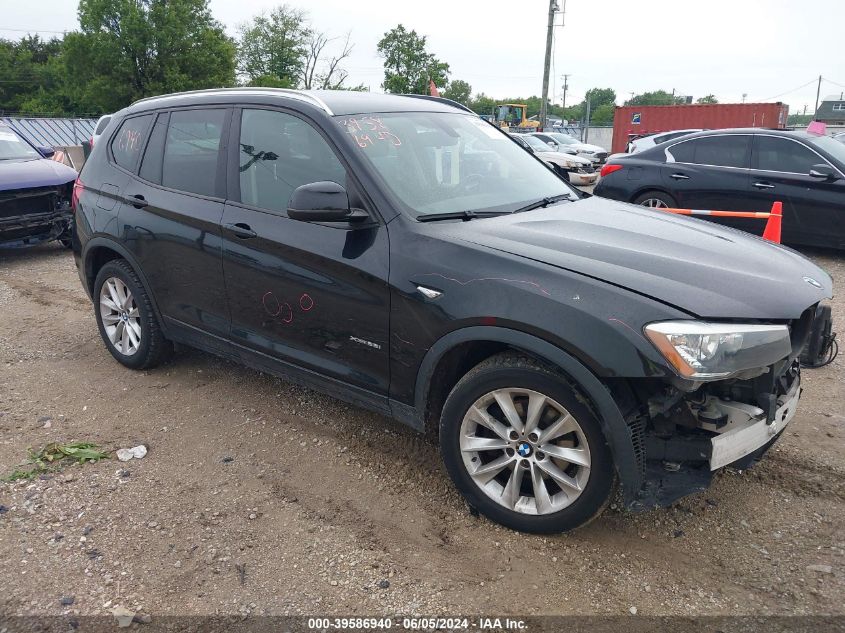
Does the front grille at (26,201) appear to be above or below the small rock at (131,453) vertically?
above

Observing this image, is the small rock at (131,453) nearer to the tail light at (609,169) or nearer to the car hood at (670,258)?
the car hood at (670,258)

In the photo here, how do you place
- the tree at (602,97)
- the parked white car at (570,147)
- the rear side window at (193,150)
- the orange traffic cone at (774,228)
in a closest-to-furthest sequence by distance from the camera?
1. the rear side window at (193,150)
2. the orange traffic cone at (774,228)
3. the parked white car at (570,147)
4. the tree at (602,97)

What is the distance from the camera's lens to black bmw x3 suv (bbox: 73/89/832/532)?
253 cm

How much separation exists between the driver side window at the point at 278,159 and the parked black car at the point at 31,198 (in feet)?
18.4

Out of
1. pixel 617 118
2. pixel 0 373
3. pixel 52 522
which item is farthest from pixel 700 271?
pixel 617 118

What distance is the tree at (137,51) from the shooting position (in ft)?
134

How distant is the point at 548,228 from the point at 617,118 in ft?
99.2

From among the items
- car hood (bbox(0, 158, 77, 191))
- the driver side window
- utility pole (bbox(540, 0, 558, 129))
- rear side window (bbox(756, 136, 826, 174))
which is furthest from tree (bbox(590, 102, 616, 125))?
the driver side window

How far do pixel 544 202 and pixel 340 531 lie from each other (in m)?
2.01

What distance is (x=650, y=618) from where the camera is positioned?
243cm

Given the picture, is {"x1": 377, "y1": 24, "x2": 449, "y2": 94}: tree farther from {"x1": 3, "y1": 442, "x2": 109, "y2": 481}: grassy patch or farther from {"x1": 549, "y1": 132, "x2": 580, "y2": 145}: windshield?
{"x1": 3, "y1": 442, "x2": 109, "y2": 481}: grassy patch

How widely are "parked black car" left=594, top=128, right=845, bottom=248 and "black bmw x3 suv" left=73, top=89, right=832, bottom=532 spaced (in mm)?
5112

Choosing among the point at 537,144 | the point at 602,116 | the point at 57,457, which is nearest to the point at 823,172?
the point at 57,457

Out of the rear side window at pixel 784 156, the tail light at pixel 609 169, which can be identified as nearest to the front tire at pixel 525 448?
the rear side window at pixel 784 156
